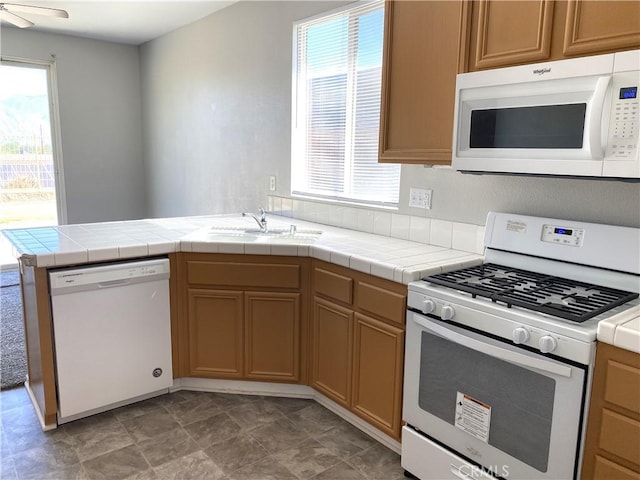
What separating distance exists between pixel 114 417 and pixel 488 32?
2.54 metres

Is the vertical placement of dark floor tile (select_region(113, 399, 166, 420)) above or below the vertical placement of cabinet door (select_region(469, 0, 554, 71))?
below

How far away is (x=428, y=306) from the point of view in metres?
1.85

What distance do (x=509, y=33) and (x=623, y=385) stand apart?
51.1 inches

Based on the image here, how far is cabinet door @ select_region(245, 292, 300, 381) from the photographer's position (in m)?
2.57

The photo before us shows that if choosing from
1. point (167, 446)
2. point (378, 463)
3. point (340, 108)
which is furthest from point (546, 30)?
point (167, 446)

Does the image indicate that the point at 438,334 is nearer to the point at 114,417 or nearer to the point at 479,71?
the point at 479,71

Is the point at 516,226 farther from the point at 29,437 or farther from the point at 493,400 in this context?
the point at 29,437

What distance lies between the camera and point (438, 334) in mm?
1834

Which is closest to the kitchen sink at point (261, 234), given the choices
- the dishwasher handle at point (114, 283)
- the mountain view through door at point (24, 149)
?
the dishwasher handle at point (114, 283)

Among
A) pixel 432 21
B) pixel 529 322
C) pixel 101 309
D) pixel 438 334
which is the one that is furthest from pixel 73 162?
pixel 529 322

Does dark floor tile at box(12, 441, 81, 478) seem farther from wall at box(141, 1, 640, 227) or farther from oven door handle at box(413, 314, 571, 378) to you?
wall at box(141, 1, 640, 227)

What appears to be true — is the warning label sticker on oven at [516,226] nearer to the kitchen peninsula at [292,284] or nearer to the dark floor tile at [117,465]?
the kitchen peninsula at [292,284]

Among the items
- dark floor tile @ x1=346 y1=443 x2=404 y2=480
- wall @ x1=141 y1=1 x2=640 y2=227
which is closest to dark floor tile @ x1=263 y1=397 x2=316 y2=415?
dark floor tile @ x1=346 y1=443 x2=404 y2=480

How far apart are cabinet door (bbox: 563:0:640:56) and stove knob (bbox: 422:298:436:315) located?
3.30ft
